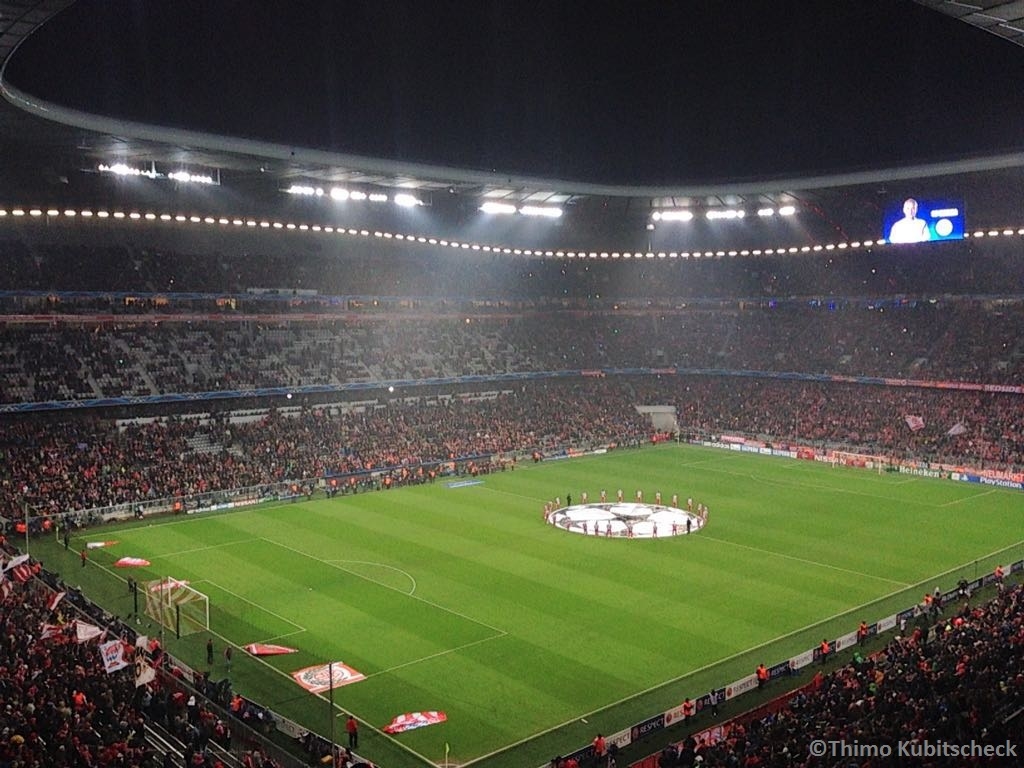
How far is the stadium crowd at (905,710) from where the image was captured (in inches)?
602

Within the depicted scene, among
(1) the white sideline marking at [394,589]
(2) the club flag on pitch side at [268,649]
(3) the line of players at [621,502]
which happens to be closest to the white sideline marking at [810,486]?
(3) the line of players at [621,502]

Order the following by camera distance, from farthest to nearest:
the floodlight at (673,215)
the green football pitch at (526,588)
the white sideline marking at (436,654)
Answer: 1. the floodlight at (673,215)
2. the white sideline marking at (436,654)
3. the green football pitch at (526,588)

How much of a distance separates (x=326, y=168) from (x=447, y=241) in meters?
19.5

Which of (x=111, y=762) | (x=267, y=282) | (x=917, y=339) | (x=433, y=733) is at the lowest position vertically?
(x=433, y=733)

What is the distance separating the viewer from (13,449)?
4500 centimetres

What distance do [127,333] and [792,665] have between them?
44425mm

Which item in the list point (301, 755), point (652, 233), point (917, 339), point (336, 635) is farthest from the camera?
point (652, 233)

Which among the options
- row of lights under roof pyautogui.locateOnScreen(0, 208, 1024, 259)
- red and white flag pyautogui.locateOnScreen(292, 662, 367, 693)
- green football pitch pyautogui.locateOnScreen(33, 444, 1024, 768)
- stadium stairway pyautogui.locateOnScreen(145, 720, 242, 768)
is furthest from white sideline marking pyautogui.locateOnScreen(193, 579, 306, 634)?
row of lights under roof pyautogui.locateOnScreen(0, 208, 1024, 259)

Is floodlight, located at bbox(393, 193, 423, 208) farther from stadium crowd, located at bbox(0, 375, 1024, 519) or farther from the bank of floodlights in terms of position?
stadium crowd, located at bbox(0, 375, 1024, 519)

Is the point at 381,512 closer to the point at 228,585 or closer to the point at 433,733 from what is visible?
the point at 228,585

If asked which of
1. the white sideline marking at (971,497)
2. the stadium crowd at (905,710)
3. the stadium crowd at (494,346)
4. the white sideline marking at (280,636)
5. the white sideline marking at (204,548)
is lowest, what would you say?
the white sideline marking at (971,497)

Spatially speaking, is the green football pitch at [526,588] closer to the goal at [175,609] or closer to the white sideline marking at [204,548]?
the white sideline marking at [204,548]

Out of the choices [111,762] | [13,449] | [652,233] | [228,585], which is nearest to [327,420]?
[13,449]

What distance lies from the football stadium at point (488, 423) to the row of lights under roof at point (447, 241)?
1.65 ft
